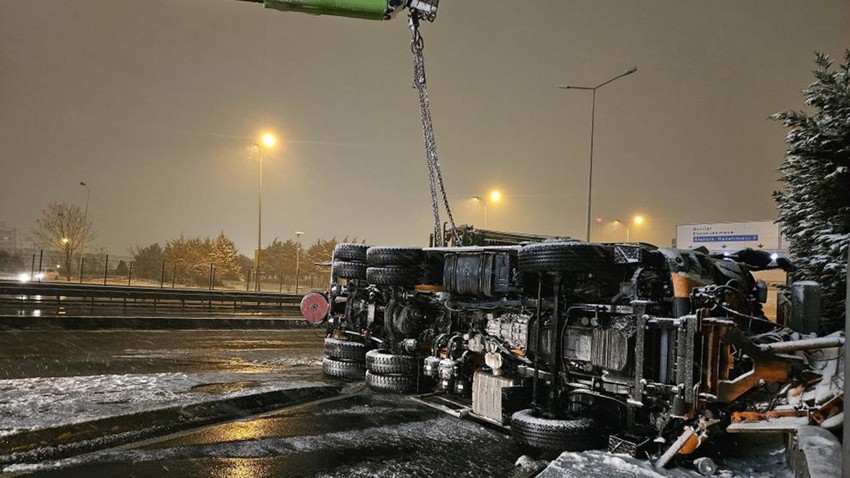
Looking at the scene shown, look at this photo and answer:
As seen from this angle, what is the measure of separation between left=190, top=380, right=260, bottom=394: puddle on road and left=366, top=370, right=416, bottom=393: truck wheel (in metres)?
1.53

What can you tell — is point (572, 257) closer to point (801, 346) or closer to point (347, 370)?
point (801, 346)

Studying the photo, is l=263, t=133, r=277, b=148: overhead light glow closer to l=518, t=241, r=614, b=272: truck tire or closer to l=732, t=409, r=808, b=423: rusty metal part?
l=518, t=241, r=614, b=272: truck tire

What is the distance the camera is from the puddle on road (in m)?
6.37

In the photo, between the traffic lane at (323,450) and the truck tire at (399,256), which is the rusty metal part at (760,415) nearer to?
the traffic lane at (323,450)

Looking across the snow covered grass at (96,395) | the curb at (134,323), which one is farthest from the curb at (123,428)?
the curb at (134,323)

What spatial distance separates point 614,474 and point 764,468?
152 cm

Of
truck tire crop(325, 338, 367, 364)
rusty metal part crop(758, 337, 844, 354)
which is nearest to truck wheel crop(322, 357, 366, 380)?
truck tire crop(325, 338, 367, 364)

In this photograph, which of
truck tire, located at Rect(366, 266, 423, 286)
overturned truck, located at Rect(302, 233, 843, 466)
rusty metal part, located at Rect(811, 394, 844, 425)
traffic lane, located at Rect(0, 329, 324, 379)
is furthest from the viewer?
traffic lane, located at Rect(0, 329, 324, 379)

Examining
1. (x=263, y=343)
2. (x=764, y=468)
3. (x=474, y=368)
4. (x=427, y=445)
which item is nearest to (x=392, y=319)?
(x=474, y=368)

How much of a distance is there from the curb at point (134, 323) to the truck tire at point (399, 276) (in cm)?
925

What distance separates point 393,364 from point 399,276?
3.80 feet

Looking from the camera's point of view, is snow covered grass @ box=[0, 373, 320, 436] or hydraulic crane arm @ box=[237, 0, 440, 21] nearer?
snow covered grass @ box=[0, 373, 320, 436]

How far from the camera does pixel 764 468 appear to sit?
4.63 meters

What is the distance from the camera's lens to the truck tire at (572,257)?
5.08 m
